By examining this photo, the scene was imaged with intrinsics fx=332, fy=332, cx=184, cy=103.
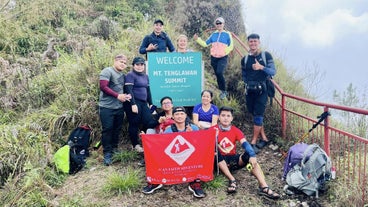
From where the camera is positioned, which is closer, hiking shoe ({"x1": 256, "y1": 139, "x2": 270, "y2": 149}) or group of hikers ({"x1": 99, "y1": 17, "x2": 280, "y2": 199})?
group of hikers ({"x1": 99, "y1": 17, "x2": 280, "y2": 199})

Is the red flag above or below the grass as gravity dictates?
above

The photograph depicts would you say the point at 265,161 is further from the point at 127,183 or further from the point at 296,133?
the point at 127,183

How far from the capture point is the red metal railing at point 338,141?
4.25 metres

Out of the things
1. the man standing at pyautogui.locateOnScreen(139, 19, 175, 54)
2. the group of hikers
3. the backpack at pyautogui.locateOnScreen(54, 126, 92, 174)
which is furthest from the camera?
the man standing at pyautogui.locateOnScreen(139, 19, 175, 54)

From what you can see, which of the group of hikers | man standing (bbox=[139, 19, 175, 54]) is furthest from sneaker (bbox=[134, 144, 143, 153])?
man standing (bbox=[139, 19, 175, 54])

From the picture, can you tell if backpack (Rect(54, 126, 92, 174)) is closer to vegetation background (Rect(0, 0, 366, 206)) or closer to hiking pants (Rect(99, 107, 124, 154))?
vegetation background (Rect(0, 0, 366, 206))

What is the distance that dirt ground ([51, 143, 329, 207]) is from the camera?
4707 millimetres

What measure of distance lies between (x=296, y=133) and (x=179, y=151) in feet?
8.50

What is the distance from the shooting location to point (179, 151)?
4.93m

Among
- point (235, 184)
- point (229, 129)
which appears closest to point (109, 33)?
point (229, 129)

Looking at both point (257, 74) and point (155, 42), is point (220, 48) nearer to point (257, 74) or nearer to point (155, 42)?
point (155, 42)

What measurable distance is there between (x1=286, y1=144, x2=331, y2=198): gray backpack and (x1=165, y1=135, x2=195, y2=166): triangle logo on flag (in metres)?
1.63

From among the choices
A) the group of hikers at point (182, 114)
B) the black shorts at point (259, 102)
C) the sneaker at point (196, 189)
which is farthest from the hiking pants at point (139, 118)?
the black shorts at point (259, 102)

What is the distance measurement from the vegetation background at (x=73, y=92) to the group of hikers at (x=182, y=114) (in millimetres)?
237
